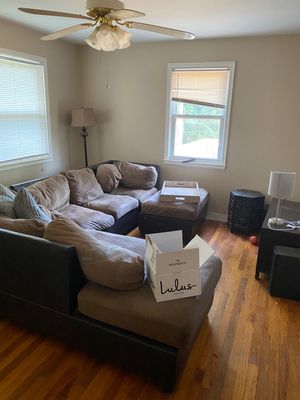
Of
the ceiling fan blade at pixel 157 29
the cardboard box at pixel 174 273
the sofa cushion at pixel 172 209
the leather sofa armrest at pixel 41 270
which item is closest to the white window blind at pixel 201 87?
the sofa cushion at pixel 172 209

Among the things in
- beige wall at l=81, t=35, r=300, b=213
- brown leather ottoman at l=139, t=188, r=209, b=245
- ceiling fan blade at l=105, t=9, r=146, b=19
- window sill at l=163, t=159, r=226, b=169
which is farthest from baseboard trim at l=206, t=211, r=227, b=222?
ceiling fan blade at l=105, t=9, r=146, b=19

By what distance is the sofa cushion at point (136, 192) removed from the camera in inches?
155

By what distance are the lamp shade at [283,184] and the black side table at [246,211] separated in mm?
1011

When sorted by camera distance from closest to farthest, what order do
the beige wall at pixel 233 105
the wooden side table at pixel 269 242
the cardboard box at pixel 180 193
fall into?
the wooden side table at pixel 269 242 → the cardboard box at pixel 180 193 → the beige wall at pixel 233 105

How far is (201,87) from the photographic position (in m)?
4.12

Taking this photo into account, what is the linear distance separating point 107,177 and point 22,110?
1.40m

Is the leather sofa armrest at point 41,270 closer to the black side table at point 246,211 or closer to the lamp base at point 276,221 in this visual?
the lamp base at point 276,221

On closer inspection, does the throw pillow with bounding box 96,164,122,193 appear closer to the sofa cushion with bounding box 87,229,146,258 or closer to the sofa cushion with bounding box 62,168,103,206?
→ the sofa cushion with bounding box 62,168,103,206

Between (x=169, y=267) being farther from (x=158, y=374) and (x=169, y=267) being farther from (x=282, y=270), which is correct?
(x=282, y=270)

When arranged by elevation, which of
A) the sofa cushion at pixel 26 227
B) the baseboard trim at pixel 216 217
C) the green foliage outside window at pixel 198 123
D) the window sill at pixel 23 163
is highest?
the green foliage outside window at pixel 198 123

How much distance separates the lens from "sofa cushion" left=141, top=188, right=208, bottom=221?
3457mm

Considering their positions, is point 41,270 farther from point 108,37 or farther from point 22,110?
point 22,110

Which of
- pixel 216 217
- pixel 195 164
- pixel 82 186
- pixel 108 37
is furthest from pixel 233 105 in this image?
pixel 108 37

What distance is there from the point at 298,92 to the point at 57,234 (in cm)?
343
